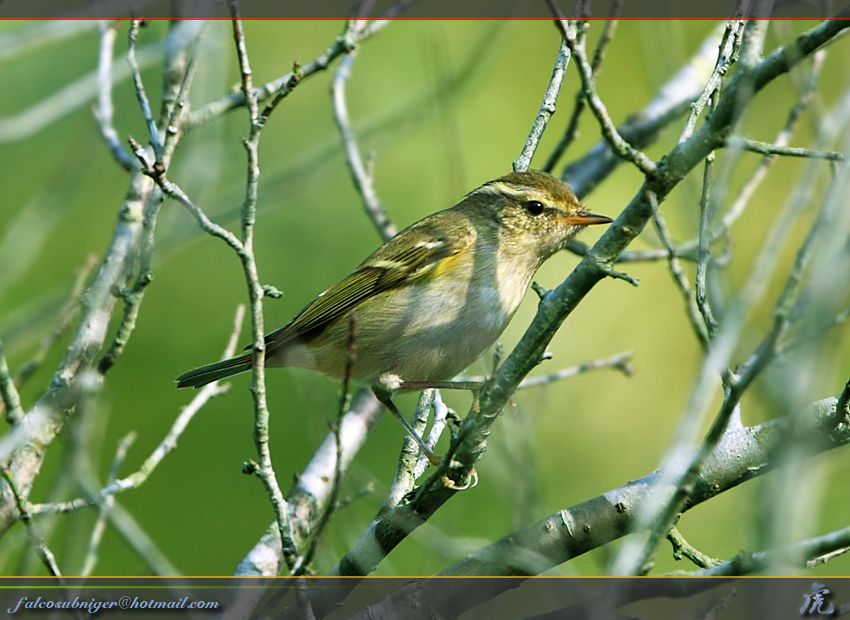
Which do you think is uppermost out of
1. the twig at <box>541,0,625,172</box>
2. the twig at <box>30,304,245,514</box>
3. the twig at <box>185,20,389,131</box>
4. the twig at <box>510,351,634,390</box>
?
the twig at <box>541,0,625,172</box>

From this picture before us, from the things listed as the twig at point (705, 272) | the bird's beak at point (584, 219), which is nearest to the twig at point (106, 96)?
the bird's beak at point (584, 219)

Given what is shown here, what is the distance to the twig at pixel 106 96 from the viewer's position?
3.50 metres

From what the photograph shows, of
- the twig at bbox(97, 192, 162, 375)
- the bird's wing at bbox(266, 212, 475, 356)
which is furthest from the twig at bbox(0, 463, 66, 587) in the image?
the bird's wing at bbox(266, 212, 475, 356)

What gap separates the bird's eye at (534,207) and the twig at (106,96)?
66.7 inches

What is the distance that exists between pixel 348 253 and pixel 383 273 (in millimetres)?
1345

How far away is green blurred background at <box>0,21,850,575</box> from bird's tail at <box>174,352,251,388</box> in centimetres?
26

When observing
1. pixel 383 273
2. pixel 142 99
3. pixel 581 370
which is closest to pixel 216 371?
pixel 383 273

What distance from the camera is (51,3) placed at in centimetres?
492

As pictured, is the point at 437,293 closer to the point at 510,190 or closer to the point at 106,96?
the point at 510,190

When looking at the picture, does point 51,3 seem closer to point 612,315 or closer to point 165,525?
point 165,525

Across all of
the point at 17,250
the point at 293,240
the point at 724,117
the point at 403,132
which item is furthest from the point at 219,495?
the point at 724,117

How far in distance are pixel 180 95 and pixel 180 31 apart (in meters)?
0.76

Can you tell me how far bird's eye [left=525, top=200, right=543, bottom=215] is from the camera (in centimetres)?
395

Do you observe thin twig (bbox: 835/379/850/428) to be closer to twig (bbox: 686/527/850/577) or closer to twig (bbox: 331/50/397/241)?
twig (bbox: 686/527/850/577)
